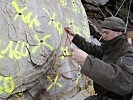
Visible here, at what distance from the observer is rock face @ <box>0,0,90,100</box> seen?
4180mm

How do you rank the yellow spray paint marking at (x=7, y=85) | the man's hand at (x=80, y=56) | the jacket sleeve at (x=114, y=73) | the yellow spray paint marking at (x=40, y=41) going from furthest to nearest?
the yellow spray paint marking at (x=40, y=41) < the yellow spray paint marking at (x=7, y=85) < the man's hand at (x=80, y=56) < the jacket sleeve at (x=114, y=73)

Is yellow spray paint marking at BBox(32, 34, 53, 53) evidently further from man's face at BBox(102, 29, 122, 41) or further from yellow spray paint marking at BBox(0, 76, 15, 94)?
man's face at BBox(102, 29, 122, 41)

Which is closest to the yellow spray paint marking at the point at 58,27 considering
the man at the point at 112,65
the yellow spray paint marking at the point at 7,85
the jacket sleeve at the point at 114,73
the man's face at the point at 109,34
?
the yellow spray paint marking at the point at 7,85

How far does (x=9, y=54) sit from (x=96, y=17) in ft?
16.1

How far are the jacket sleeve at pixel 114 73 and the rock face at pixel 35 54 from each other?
145 centimetres

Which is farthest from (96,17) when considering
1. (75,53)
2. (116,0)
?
(75,53)

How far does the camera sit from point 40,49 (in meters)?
4.38

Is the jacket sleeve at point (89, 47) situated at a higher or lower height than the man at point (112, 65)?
lower

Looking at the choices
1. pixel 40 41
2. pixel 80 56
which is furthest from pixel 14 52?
pixel 80 56

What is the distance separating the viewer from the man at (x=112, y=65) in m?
2.91

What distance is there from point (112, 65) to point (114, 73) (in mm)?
85

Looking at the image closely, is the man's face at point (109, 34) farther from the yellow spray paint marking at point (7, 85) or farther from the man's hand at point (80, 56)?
the yellow spray paint marking at point (7, 85)

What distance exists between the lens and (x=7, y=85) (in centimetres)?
413

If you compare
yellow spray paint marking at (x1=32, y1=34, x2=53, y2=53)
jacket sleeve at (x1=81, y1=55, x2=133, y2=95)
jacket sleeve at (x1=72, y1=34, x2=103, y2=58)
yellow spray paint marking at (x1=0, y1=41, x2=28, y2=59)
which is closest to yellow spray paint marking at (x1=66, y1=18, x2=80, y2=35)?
yellow spray paint marking at (x1=32, y1=34, x2=53, y2=53)
